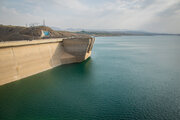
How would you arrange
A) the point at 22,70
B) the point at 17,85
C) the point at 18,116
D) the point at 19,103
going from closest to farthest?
the point at 18,116 < the point at 19,103 < the point at 17,85 < the point at 22,70

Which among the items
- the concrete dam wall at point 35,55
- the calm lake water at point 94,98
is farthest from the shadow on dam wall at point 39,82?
the concrete dam wall at point 35,55

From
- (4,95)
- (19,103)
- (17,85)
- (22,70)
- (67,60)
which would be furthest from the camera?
(67,60)

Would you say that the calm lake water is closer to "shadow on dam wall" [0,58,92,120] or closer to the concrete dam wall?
"shadow on dam wall" [0,58,92,120]

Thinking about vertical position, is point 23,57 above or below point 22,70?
above

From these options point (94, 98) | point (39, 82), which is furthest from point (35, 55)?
point (94, 98)

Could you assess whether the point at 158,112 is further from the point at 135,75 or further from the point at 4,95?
the point at 4,95

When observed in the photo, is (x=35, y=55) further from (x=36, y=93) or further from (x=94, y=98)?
(x=94, y=98)

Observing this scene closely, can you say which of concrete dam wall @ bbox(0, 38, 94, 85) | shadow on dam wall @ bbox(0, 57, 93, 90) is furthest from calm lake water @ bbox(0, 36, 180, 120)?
concrete dam wall @ bbox(0, 38, 94, 85)

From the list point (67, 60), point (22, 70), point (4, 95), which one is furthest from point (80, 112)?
point (67, 60)
